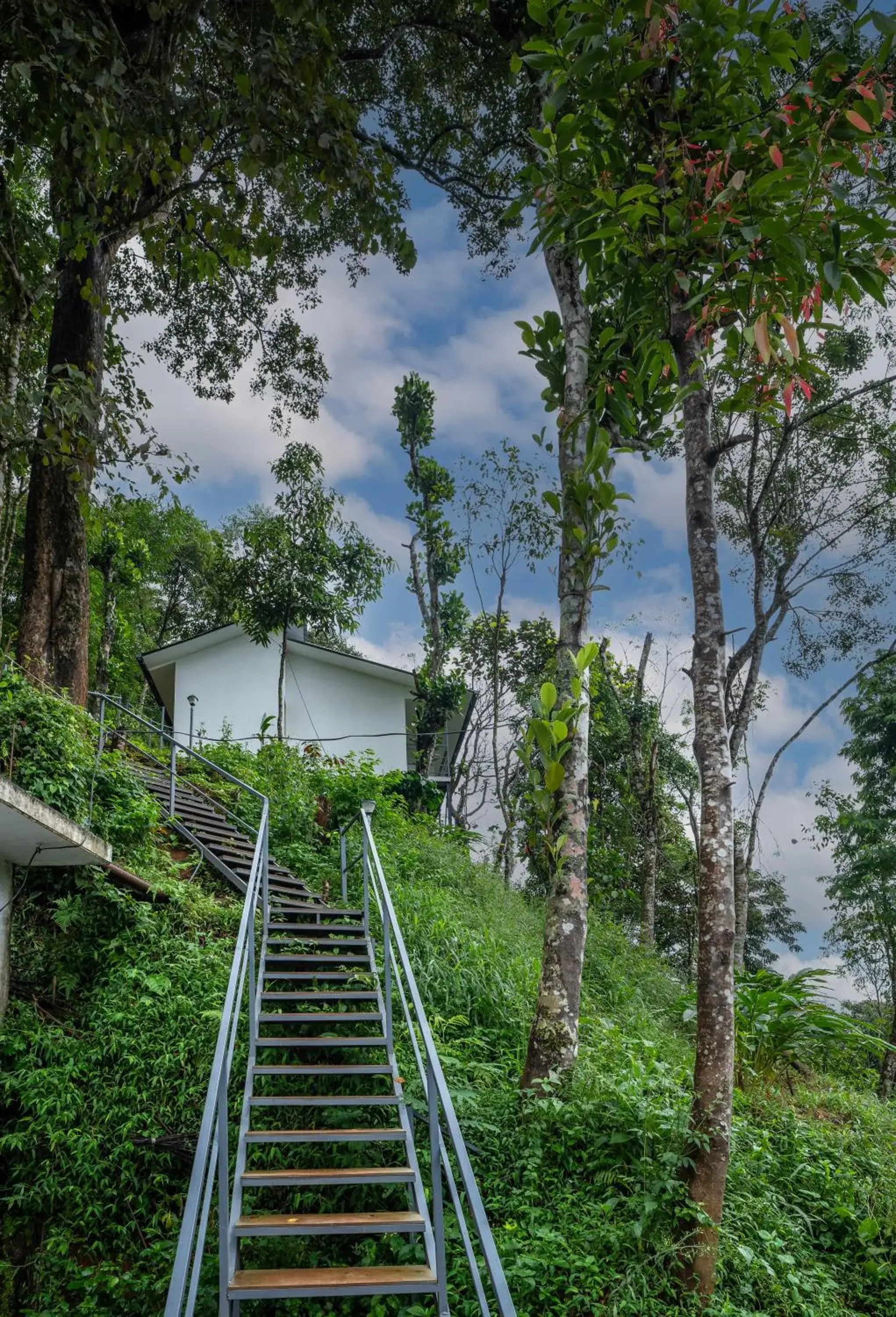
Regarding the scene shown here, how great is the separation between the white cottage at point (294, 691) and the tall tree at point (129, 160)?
9.23 metres

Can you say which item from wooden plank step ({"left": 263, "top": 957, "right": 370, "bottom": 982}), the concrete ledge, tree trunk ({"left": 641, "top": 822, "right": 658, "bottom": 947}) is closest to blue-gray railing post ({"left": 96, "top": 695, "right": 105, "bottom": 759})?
the concrete ledge

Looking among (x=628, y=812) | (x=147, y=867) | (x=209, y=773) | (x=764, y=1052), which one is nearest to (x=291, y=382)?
(x=209, y=773)

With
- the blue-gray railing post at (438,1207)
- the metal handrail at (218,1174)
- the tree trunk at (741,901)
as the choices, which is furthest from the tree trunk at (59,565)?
the tree trunk at (741,901)

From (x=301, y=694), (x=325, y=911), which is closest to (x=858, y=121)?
(x=325, y=911)

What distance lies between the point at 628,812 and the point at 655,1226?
1525 cm

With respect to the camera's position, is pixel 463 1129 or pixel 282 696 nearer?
pixel 463 1129

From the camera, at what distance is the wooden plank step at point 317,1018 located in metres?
5.97

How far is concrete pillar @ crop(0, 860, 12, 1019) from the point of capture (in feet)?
22.1

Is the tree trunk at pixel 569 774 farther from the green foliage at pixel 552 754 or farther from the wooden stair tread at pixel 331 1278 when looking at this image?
the wooden stair tread at pixel 331 1278

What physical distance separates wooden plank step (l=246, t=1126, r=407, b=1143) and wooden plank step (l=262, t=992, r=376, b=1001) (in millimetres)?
1167

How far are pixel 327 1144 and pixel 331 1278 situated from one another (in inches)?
53.0

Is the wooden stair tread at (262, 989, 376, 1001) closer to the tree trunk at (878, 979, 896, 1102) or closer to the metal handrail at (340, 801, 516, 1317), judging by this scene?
the metal handrail at (340, 801, 516, 1317)

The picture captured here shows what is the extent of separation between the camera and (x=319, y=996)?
6309 mm

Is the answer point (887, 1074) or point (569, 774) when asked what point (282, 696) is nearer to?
point (887, 1074)
